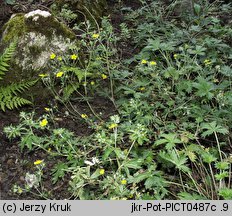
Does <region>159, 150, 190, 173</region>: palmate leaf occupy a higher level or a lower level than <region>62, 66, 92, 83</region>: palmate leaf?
lower

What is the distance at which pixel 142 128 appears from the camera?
3.15m

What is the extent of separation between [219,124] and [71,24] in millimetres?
2557

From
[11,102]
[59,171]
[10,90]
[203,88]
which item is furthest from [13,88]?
[203,88]

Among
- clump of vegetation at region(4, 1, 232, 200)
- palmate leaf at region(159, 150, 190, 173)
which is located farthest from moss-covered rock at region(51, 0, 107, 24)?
palmate leaf at region(159, 150, 190, 173)

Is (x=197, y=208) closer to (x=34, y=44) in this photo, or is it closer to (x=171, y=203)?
(x=171, y=203)

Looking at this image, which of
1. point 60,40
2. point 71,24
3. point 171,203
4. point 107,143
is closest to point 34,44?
point 60,40

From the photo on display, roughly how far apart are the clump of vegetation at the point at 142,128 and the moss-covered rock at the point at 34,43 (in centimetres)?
11

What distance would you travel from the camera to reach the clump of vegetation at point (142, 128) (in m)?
3.00

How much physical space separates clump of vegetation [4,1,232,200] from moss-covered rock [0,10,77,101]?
0.11 meters

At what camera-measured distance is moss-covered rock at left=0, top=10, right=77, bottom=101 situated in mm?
3900

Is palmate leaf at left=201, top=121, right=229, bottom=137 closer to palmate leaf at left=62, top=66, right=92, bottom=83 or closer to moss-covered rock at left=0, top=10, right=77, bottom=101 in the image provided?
palmate leaf at left=62, top=66, right=92, bottom=83

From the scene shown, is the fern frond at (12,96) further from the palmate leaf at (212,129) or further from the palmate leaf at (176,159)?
the palmate leaf at (212,129)

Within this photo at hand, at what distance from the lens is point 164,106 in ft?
12.3

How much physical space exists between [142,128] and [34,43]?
163cm
